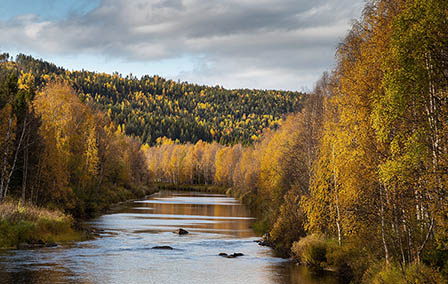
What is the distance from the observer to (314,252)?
37.2 m

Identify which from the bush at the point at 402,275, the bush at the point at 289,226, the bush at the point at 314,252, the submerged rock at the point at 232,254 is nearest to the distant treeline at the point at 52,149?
the submerged rock at the point at 232,254

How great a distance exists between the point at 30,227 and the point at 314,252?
24.0 m

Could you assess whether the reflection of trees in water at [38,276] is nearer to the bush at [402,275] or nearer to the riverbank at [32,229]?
the riverbank at [32,229]

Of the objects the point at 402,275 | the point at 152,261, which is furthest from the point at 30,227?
the point at 402,275

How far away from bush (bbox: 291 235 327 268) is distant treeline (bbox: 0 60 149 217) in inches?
1158

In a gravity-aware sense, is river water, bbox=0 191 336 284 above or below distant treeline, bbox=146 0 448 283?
below

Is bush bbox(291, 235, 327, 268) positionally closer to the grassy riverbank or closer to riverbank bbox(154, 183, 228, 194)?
the grassy riverbank

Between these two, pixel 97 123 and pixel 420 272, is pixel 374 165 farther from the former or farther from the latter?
pixel 97 123

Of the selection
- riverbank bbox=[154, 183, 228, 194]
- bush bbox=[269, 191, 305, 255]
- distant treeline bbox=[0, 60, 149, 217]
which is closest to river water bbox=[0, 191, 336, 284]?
bush bbox=[269, 191, 305, 255]

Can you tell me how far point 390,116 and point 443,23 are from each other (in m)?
4.08

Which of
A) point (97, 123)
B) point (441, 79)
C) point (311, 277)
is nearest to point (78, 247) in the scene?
point (311, 277)

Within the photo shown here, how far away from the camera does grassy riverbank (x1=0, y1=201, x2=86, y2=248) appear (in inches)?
1615

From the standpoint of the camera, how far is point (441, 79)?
20.0 meters

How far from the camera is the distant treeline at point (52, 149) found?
5231cm
